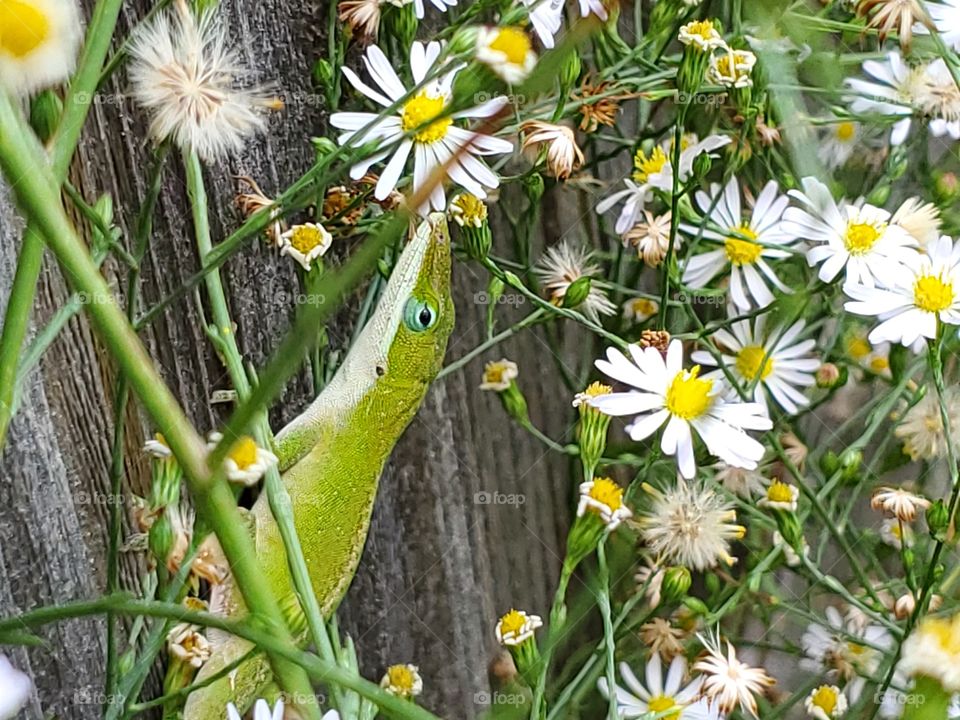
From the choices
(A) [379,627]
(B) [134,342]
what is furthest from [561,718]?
(B) [134,342]

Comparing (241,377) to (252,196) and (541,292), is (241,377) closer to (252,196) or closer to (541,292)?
(252,196)

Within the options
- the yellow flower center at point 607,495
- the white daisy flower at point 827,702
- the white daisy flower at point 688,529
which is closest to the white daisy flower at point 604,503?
the yellow flower center at point 607,495

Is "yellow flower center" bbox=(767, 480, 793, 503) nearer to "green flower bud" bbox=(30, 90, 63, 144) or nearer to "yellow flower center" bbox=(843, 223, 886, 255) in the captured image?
"yellow flower center" bbox=(843, 223, 886, 255)

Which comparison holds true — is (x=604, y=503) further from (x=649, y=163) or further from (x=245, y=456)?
(x=649, y=163)

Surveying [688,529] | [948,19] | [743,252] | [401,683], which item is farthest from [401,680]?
[948,19]

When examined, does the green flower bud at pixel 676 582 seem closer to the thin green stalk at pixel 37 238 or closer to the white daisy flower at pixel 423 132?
the white daisy flower at pixel 423 132
